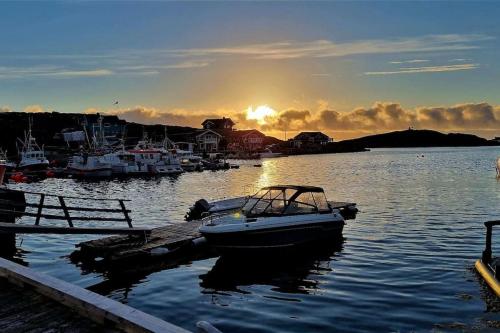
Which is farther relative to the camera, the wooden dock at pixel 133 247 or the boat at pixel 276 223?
the boat at pixel 276 223

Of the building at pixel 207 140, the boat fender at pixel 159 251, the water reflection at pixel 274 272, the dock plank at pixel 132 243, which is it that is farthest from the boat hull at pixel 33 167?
the building at pixel 207 140

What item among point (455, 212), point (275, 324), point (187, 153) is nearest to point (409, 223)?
point (455, 212)

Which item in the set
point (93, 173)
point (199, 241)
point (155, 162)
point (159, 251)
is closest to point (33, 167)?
point (93, 173)

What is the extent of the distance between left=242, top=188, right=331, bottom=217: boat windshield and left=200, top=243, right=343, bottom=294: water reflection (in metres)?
1.89

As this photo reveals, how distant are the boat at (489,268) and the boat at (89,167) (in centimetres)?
7282

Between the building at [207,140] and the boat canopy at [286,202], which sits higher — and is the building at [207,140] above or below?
above

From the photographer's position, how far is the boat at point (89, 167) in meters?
82.5

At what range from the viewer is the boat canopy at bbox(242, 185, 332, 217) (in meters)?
21.7

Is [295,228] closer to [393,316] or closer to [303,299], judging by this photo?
[303,299]

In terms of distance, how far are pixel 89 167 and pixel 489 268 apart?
246ft

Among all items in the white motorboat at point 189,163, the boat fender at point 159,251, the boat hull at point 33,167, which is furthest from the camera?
the white motorboat at point 189,163

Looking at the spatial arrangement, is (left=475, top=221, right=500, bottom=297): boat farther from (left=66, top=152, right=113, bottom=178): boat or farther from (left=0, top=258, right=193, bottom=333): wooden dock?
(left=66, top=152, right=113, bottom=178): boat

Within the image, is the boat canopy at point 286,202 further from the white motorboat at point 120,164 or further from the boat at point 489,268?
the white motorboat at point 120,164

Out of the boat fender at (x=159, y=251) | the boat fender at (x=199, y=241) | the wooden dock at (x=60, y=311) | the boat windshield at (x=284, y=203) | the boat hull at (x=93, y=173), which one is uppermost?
the boat windshield at (x=284, y=203)
